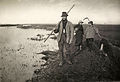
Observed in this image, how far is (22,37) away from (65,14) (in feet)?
3.10

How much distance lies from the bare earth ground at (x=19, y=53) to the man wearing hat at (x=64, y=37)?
14 cm

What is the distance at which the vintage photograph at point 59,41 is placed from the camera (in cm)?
322

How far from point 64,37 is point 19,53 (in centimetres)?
92

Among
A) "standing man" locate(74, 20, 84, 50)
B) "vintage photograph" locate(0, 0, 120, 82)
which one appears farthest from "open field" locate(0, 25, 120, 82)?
"standing man" locate(74, 20, 84, 50)

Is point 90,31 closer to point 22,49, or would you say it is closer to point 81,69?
point 81,69

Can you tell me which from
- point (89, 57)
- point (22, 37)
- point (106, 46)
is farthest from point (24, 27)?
point (106, 46)

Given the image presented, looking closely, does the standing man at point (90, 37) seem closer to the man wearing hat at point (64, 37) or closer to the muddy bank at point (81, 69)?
the muddy bank at point (81, 69)

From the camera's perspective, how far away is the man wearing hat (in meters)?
3.25

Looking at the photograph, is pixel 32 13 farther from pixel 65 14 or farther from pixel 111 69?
pixel 111 69

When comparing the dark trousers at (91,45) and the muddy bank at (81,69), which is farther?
the dark trousers at (91,45)

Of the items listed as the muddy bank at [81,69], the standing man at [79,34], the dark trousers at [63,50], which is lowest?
the muddy bank at [81,69]

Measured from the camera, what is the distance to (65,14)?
10.8ft

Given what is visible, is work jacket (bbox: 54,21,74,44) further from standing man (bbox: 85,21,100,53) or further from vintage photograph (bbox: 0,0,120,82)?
standing man (bbox: 85,21,100,53)

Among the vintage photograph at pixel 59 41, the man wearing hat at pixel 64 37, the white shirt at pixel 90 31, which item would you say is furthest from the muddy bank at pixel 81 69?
the white shirt at pixel 90 31
